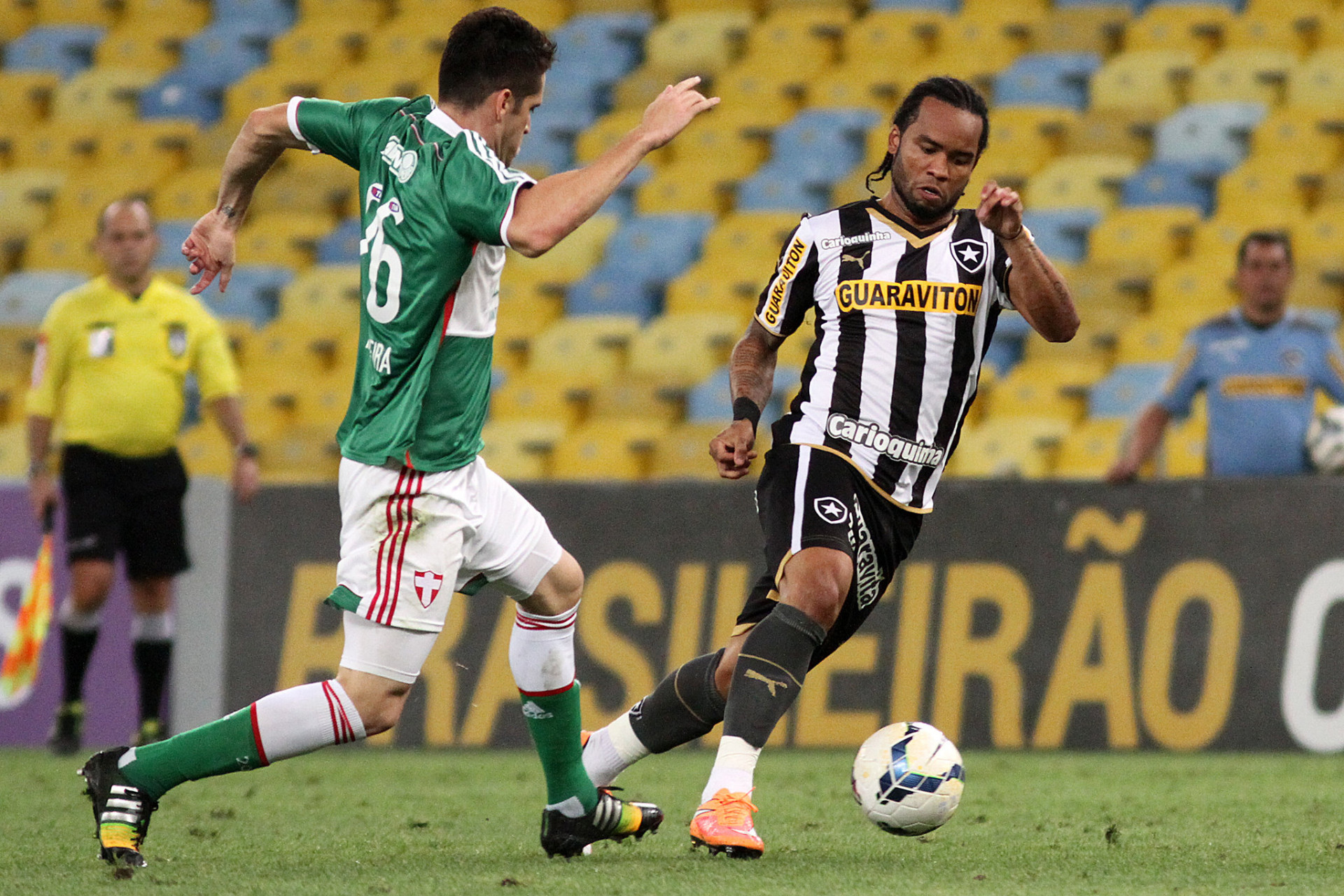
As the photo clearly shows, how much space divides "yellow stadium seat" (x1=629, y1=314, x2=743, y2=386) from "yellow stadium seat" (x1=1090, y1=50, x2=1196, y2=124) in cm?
292

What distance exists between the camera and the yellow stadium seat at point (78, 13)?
15.4m

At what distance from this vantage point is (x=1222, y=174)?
11117mm

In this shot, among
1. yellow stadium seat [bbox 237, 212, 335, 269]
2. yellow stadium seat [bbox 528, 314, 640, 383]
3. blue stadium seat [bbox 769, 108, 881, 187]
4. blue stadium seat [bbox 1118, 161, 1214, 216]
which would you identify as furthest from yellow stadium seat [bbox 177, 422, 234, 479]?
blue stadium seat [bbox 1118, 161, 1214, 216]

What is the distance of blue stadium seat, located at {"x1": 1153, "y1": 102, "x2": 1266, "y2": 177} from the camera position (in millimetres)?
11273

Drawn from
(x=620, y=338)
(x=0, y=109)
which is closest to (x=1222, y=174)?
(x=620, y=338)

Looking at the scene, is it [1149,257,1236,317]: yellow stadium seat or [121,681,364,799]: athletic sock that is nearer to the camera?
[121,681,364,799]: athletic sock

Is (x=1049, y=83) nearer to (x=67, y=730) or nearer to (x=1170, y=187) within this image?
(x=1170, y=187)

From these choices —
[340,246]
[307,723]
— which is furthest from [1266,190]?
[307,723]

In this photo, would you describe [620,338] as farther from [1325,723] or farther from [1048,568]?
[1325,723]

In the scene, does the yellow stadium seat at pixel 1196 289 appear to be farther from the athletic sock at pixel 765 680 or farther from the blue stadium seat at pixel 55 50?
the blue stadium seat at pixel 55 50

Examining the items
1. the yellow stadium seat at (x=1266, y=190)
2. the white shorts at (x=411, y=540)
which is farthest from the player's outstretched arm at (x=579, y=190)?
the yellow stadium seat at (x=1266, y=190)

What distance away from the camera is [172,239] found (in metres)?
13.1

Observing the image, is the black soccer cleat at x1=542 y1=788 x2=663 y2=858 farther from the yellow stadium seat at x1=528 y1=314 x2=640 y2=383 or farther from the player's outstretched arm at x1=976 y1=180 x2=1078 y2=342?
the yellow stadium seat at x1=528 y1=314 x2=640 y2=383

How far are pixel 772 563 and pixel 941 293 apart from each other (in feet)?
2.62
